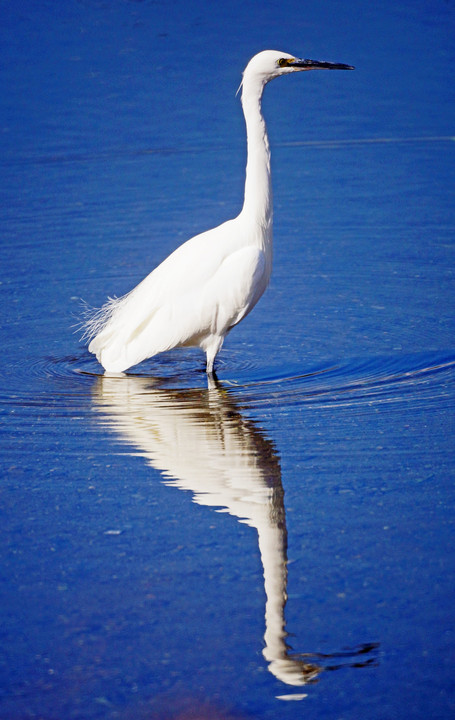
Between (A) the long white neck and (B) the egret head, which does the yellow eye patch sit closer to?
(B) the egret head

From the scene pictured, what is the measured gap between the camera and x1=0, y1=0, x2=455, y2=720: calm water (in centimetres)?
298

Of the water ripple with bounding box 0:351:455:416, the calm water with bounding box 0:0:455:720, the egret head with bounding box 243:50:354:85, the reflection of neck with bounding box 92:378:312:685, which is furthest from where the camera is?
the egret head with bounding box 243:50:354:85

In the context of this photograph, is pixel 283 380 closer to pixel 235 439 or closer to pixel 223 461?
pixel 235 439

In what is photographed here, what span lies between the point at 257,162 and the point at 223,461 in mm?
1857

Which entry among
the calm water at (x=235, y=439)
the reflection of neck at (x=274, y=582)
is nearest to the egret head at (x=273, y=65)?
the calm water at (x=235, y=439)

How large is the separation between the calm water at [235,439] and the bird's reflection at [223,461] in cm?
1

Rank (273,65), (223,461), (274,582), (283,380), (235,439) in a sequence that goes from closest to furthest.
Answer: (274,582)
(223,461)
(235,439)
(283,380)
(273,65)

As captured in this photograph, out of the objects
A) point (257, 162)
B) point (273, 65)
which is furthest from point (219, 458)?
point (273, 65)

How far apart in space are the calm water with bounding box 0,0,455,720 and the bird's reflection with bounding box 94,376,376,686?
0.04 feet

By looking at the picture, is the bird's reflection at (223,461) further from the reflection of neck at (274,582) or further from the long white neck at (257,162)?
the long white neck at (257,162)

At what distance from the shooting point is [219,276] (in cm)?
555

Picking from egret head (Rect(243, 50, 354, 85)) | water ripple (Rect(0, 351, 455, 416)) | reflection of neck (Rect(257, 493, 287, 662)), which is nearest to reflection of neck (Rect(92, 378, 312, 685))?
reflection of neck (Rect(257, 493, 287, 662))

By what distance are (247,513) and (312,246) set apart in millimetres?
4036

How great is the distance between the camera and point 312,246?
25.0ft
